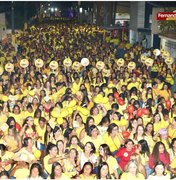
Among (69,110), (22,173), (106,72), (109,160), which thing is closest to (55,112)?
(69,110)

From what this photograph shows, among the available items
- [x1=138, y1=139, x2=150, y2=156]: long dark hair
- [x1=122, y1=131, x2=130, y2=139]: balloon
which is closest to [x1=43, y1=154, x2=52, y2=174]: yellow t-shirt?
[x1=138, y1=139, x2=150, y2=156]: long dark hair

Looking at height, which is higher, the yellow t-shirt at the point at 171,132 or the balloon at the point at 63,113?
the balloon at the point at 63,113

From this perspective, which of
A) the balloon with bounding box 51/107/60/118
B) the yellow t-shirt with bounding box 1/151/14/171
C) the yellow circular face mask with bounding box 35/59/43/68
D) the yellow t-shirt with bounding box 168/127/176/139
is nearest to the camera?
the yellow t-shirt with bounding box 1/151/14/171

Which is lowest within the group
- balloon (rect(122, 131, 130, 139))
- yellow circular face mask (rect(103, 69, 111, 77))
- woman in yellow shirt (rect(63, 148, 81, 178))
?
woman in yellow shirt (rect(63, 148, 81, 178))

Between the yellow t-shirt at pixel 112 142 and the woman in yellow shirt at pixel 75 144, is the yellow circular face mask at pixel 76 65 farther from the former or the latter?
the woman in yellow shirt at pixel 75 144

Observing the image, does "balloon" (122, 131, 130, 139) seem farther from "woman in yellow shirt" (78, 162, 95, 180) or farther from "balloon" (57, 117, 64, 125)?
"woman in yellow shirt" (78, 162, 95, 180)

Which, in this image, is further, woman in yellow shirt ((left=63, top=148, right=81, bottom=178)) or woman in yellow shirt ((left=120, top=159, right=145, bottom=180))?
woman in yellow shirt ((left=63, top=148, right=81, bottom=178))

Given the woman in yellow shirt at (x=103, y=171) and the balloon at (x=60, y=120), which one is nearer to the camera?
the woman in yellow shirt at (x=103, y=171)

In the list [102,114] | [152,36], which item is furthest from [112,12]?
[102,114]

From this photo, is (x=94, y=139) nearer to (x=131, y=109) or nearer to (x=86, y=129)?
(x=86, y=129)

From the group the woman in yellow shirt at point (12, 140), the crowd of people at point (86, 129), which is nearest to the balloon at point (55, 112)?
the crowd of people at point (86, 129)

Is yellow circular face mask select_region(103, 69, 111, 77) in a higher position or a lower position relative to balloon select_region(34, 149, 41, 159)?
higher

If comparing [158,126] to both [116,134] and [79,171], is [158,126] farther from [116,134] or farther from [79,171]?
[79,171]

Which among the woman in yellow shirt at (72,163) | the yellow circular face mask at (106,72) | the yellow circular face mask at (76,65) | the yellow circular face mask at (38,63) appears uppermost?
the yellow circular face mask at (38,63)
